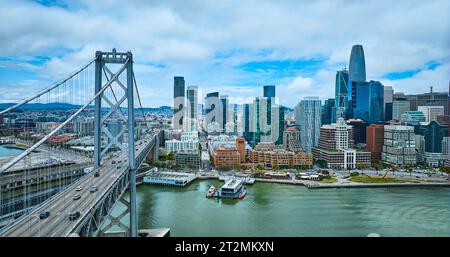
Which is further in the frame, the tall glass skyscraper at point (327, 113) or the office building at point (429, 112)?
the tall glass skyscraper at point (327, 113)

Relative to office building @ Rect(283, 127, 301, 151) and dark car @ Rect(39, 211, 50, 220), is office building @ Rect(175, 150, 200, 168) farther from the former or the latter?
dark car @ Rect(39, 211, 50, 220)

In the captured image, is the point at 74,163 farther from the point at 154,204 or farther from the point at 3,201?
the point at 154,204

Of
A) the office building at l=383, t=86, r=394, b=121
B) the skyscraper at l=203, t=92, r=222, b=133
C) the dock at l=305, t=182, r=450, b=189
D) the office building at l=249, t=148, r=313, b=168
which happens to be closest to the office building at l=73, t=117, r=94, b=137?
the dock at l=305, t=182, r=450, b=189

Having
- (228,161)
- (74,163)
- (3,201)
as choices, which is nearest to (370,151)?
(228,161)

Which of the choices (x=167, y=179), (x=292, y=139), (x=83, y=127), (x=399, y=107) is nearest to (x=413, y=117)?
(x=399, y=107)

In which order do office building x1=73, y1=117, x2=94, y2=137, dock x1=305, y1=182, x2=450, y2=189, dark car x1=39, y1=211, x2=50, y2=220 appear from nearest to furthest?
dark car x1=39, y1=211, x2=50, y2=220 → office building x1=73, y1=117, x2=94, y2=137 → dock x1=305, y1=182, x2=450, y2=189

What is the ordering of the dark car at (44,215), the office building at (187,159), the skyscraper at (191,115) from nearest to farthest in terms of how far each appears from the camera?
the dark car at (44,215) → the office building at (187,159) → the skyscraper at (191,115)

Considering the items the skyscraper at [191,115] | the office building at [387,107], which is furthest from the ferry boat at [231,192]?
the office building at [387,107]

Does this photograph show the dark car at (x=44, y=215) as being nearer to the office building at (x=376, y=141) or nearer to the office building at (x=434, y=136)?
the office building at (x=434, y=136)
